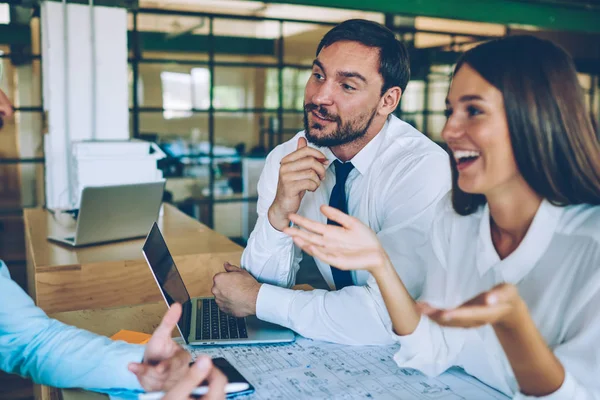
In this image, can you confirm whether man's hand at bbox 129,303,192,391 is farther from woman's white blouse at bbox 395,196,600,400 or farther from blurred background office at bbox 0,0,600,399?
blurred background office at bbox 0,0,600,399

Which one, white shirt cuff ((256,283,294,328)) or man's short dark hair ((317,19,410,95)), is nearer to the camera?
white shirt cuff ((256,283,294,328))

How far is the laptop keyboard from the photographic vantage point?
1.41 m

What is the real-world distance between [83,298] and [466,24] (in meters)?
5.46

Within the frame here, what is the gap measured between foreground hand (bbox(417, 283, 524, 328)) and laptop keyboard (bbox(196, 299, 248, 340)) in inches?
28.6

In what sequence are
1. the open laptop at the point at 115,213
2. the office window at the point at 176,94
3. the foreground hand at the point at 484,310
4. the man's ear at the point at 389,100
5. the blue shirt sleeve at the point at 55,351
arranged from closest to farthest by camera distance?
the foreground hand at the point at 484,310 < the blue shirt sleeve at the point at 55,351 < the man's ear at the point at 389,100 < the open laptop at the point at 115,213 < the office window at the point at 176,94

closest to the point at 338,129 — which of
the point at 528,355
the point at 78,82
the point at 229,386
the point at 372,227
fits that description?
the point at 372,227

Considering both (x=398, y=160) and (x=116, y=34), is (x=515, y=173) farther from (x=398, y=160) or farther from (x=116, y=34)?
(x=116, y=34)

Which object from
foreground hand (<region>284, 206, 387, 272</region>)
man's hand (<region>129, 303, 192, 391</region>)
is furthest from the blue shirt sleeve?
foreground hand (<region>284, 206, 387, 272</region>)

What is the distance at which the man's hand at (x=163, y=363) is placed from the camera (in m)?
1.04

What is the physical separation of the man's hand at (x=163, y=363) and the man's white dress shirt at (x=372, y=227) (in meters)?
0.43

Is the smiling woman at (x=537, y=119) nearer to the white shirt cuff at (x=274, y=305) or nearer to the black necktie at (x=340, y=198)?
the white shirt cuff at (x=274, y=305)

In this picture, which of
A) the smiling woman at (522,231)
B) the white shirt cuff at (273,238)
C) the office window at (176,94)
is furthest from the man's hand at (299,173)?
the office window at (176,94)

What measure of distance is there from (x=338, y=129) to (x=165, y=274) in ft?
2.47

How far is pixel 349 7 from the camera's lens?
3.97 meters
